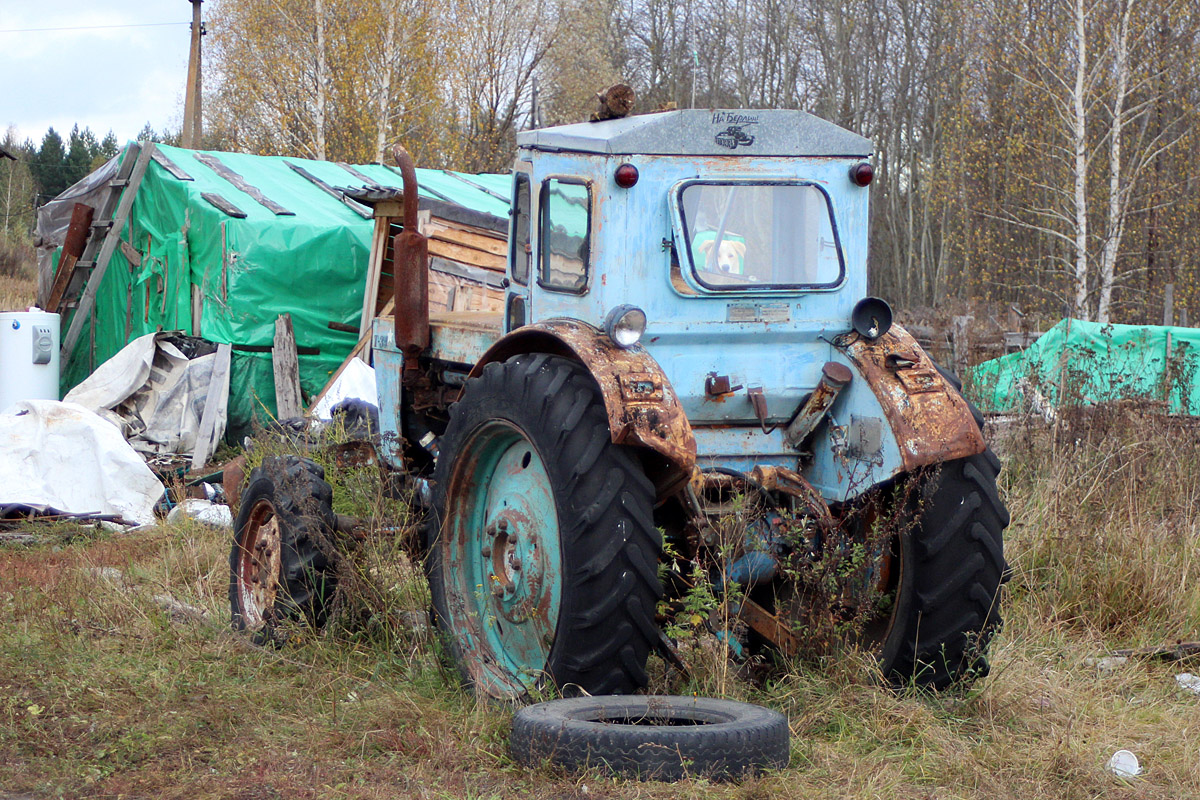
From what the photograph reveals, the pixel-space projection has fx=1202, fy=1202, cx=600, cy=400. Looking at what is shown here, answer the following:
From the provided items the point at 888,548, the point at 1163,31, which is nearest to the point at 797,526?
the point at 888,548

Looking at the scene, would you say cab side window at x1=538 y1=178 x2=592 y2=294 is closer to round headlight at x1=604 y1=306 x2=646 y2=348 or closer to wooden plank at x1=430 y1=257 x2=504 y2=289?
round headlight at x1=604 y1=306 x2=646 y2=348

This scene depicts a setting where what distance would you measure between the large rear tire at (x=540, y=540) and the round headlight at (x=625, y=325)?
0.62ft

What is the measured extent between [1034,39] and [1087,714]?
19.5 meters

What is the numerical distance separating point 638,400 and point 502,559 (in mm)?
1153

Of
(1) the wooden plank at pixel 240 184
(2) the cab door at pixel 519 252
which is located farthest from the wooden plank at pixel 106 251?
(2) the cab door at pixel 519 252

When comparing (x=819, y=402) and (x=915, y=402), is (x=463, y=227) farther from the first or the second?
(x=915, y=402)

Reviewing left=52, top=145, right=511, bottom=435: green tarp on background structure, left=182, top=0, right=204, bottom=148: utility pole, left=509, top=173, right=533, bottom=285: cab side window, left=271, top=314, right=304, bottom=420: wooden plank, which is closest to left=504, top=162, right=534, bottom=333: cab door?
left=509, top=173, right=533, bottom=285: cab side window

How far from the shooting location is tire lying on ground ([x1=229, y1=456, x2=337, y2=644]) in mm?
5445

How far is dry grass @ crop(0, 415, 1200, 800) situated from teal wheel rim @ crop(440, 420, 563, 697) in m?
0.19

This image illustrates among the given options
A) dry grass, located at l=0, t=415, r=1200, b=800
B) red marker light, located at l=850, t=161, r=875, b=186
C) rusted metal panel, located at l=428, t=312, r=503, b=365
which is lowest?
dry grass, located at l=0, t=415, r=1200, b=800

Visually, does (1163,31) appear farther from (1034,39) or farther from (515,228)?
Answer: (515,228)

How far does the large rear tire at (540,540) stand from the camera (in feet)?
13.6

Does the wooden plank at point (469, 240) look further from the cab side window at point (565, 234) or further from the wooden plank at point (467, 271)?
the cab side window at point (565, 234)

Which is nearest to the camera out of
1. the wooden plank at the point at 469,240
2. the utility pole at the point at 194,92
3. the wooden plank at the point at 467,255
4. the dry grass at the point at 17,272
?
the wooden plank at the point at 467,255
